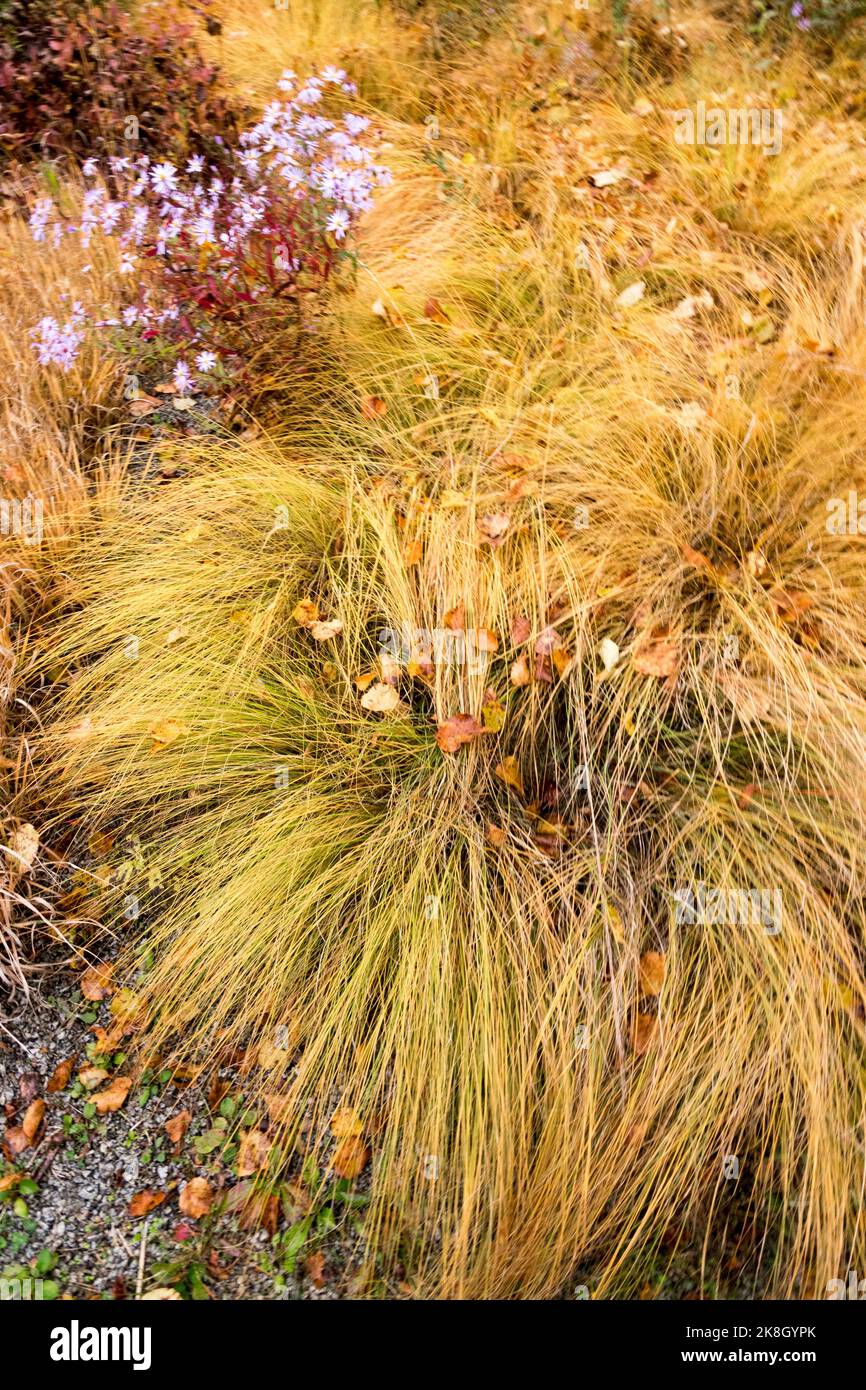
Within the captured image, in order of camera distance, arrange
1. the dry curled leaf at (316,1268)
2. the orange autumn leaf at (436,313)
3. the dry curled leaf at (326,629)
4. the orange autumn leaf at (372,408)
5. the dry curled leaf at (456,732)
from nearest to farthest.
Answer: the dry curled leaf at (316,1268) < the dry curled leaf at (456,732) < the dry curled leaf at (326,629) < the orange autumn leaf at (372,408) < the orange autumn leaf at (436,313)

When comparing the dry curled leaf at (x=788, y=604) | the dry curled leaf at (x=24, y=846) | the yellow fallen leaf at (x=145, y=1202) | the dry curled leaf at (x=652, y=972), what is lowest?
the yellow fallen leaf at (x=145, y=1202)

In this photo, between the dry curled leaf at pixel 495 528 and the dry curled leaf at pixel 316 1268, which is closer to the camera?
the dry curled leaf at pixel 316 1268

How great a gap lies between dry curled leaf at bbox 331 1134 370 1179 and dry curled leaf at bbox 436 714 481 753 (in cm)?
90

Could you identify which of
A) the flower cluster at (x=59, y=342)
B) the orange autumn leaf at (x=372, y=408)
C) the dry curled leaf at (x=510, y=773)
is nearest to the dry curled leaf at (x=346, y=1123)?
the dry curled leaf at (x=510, y=773)

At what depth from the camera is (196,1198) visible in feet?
6.48

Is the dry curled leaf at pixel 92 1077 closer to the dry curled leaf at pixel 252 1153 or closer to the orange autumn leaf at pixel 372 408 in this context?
the dry curled leaf at pixel 252 1153

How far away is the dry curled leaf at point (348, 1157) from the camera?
193 cm

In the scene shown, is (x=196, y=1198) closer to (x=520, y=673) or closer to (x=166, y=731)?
(x=166, y=731)

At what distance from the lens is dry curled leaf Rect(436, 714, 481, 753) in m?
2.17

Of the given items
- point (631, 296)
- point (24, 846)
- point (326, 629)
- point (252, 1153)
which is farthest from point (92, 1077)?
point (631, 296)

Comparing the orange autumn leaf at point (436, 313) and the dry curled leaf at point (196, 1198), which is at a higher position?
the orange autumn leaf at point (436, 313)

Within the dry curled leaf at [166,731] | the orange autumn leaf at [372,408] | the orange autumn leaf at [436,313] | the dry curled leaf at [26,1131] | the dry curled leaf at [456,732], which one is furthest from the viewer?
the orange autumn leaf at [436,313]

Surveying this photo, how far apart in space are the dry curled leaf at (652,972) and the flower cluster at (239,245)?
85.8 inches

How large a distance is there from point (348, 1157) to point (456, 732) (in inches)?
38.5
